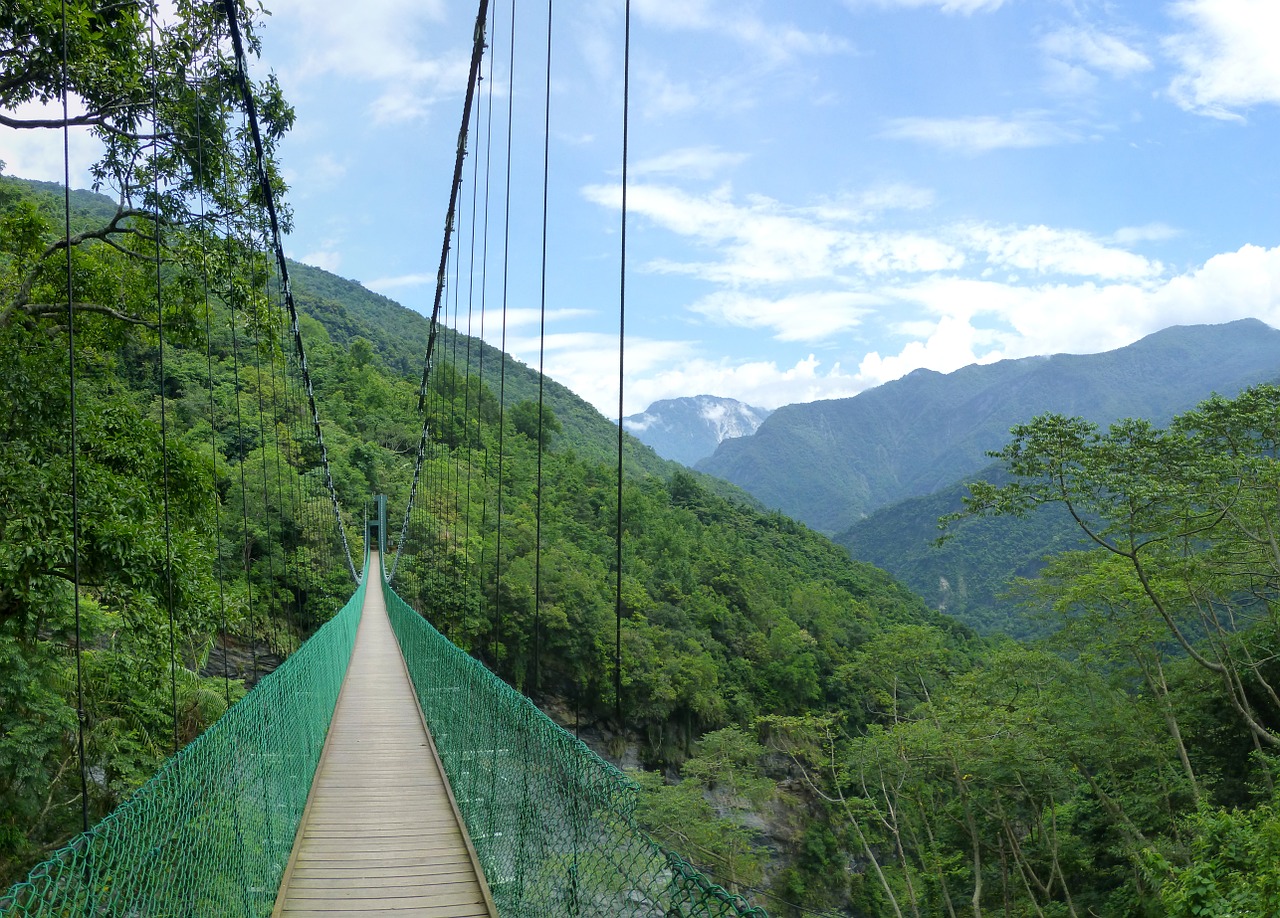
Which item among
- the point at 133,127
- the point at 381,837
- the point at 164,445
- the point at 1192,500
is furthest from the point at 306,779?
the point at 1192,500

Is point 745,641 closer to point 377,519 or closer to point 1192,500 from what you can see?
point 1192,500

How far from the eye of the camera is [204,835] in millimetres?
2275

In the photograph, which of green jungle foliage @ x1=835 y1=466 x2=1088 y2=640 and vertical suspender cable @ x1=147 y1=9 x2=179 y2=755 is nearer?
vertical suspender cable @ x1=147 y1=9 x2=179 y2=755

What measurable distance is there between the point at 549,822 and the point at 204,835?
3.26 ft

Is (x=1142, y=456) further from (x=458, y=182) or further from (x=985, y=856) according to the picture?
(x=458, y=182)

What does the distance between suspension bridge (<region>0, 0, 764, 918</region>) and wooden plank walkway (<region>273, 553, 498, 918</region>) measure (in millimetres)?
14

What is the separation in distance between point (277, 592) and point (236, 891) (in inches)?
596

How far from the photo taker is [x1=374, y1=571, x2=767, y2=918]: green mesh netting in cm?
186

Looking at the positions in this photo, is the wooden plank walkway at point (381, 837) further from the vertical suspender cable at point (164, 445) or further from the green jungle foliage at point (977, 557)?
the green jungle foliage at point (977, 557)

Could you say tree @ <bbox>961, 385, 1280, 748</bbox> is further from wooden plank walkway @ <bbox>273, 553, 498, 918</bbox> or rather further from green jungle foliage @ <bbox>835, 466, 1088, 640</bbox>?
green jungle foliage @ <bbox>835, 466, 1088, 640</bbox>

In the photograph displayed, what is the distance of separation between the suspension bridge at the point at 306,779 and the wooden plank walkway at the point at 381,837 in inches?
0.5

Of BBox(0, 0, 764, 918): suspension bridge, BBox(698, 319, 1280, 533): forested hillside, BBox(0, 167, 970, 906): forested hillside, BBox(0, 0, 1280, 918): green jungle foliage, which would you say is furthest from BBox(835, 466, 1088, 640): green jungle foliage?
BBox(0, 0, 764, 918): suspension bridge

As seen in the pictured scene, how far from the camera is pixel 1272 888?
591cm

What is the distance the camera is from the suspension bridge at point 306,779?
74.8 inches
